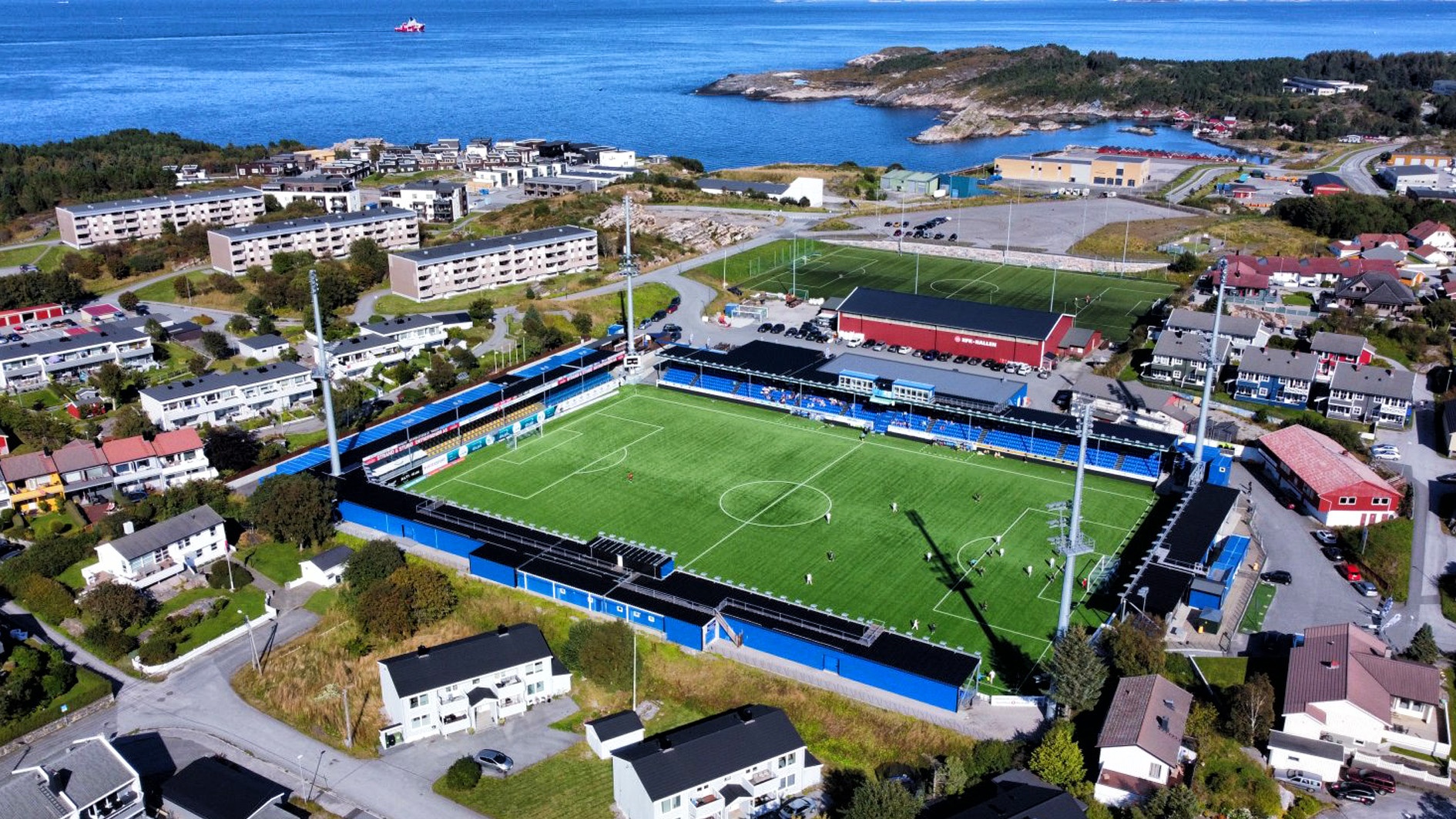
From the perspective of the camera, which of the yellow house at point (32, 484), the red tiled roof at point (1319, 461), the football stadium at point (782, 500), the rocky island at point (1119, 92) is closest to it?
the football stadium at point (782, 500)

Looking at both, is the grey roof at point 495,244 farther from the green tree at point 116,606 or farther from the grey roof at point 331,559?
the green tree at point 116,606

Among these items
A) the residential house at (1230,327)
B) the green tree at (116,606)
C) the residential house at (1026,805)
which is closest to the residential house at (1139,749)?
the residential house at (1026,805)

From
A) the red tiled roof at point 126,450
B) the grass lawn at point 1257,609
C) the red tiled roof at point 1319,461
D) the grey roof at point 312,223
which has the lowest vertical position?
the grass lawn at point 1257,609

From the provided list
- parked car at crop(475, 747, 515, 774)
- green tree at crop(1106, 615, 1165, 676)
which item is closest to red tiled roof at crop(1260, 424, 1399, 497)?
green tree at crop(1106, 615, 1165, 676)

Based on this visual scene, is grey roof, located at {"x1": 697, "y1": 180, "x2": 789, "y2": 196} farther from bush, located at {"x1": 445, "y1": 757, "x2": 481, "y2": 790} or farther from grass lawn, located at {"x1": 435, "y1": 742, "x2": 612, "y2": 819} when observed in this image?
bush, located at {"x1": 445, "y1": 757, "x2": 481, "y2": 790}

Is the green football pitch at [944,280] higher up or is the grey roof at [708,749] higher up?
the green football pitch at [944,280]

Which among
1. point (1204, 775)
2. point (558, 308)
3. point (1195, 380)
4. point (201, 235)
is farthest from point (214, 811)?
point (201, 235)

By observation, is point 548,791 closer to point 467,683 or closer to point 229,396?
point 467,683
